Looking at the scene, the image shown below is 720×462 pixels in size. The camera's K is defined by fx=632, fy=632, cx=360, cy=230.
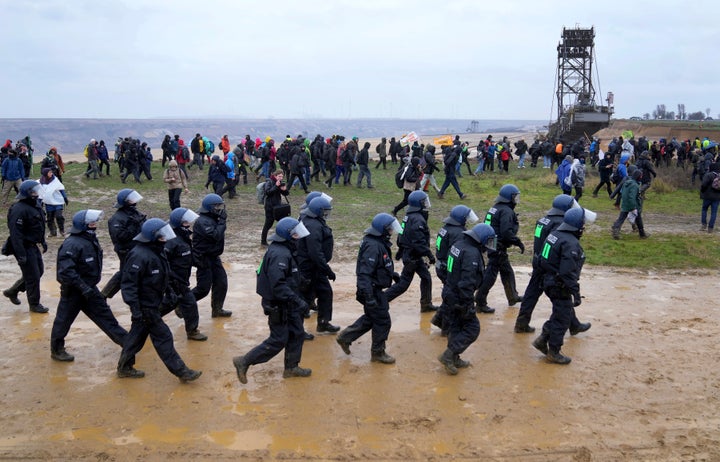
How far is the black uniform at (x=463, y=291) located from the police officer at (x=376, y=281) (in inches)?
27.3

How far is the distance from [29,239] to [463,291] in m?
5.84

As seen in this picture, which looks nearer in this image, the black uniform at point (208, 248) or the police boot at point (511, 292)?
the black uniform at point (208, 248)

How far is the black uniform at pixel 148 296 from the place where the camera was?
629cm

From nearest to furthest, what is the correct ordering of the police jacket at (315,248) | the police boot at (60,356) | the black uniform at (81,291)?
1. the black uniform at (81,291)
2. the police boot at (60,356)
3. the police jacket at (315,248)

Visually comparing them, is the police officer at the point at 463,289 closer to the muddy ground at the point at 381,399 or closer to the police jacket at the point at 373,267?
the muddy ground at the point at 381,399

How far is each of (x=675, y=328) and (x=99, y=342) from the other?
7387 mm

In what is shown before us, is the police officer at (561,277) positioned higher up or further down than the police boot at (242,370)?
higher up

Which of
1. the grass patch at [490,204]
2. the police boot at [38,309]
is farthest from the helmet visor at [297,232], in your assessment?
the grass patch at [490,204]

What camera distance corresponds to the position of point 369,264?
6832mm

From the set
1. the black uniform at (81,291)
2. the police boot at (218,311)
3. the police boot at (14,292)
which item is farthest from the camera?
the police boot at (14,292)

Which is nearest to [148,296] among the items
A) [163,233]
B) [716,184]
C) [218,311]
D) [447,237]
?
[163,233]

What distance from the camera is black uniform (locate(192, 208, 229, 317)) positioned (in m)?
8.08

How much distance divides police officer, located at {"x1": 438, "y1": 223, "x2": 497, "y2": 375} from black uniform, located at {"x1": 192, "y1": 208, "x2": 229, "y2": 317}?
301 cm

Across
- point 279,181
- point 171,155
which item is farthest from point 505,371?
point 171,155
